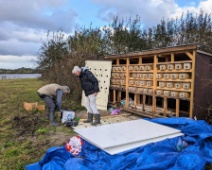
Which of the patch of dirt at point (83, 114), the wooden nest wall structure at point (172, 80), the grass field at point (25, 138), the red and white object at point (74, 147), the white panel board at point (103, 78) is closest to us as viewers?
the red and white object at point (74, 147)

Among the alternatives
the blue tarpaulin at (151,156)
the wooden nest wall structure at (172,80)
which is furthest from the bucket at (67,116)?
the blue tarpaulin at (151,156)

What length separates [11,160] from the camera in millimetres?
4059

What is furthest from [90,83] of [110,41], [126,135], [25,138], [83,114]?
[110,41]

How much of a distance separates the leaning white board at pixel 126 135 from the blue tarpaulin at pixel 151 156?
0.39ft

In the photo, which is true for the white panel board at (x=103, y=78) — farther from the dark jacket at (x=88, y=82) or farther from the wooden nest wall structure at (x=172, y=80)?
the dark jacket at (x=88, y=82)

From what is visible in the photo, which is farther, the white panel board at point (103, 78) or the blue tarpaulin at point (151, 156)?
the white panel board at point (103, 78)

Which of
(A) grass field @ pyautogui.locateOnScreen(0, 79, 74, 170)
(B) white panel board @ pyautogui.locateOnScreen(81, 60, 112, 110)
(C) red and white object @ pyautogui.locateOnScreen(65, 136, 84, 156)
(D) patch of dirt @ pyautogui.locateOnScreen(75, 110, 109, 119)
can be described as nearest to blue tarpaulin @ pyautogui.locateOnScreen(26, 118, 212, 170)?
(C) red and white object @ pyautogui.locateOnScreen(65, 136, 84, 156)

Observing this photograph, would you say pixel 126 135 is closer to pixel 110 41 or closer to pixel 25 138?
pixel 25 138

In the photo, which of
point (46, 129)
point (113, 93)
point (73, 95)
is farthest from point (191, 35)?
point (46, 129)

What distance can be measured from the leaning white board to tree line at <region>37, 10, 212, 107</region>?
4940 mm

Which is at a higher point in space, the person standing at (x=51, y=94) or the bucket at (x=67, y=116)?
the person standing at (x=51, y=94)

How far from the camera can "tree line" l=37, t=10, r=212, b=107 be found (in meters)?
9.77

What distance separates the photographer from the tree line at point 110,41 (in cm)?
977

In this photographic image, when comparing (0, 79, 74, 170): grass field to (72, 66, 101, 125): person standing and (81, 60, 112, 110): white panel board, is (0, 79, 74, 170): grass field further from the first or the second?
(81, 60, 112, 110): white panel board
